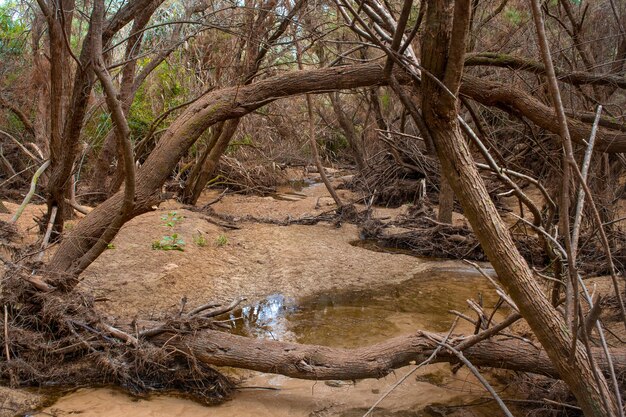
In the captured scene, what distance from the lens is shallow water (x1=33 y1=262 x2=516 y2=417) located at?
3785 millimetres

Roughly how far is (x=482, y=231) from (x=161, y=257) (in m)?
4.54

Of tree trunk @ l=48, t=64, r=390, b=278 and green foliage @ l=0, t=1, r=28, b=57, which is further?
green foliage @ l=0, t=1, r=28, b=57

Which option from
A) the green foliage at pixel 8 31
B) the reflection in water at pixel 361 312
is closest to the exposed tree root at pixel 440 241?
the reflection in water at pixel 361 312

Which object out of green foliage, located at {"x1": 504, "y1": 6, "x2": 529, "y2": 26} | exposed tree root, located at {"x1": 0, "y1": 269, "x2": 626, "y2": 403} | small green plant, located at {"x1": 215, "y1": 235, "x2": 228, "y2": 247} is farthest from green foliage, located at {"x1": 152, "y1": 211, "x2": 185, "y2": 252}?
green foliage, located at {"x1": 504, "y1": 6, "x2": 529, "y2": 26}

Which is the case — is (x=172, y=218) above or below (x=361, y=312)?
above

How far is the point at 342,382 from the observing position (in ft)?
14.1

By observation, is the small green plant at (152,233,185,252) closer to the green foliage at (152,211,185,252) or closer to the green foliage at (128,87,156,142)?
the green foliage at (152,211,185,252)

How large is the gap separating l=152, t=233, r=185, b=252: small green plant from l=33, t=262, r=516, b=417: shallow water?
1528 millimetres

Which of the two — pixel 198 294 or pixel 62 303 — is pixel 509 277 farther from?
pixel 198 294

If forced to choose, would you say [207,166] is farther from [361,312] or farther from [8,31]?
[361,312]

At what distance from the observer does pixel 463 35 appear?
9.21 ft

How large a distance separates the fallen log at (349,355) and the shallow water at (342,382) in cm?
22

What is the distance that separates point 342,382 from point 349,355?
0.43 meters

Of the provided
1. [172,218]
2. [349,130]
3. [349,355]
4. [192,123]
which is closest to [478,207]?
[349,355]
